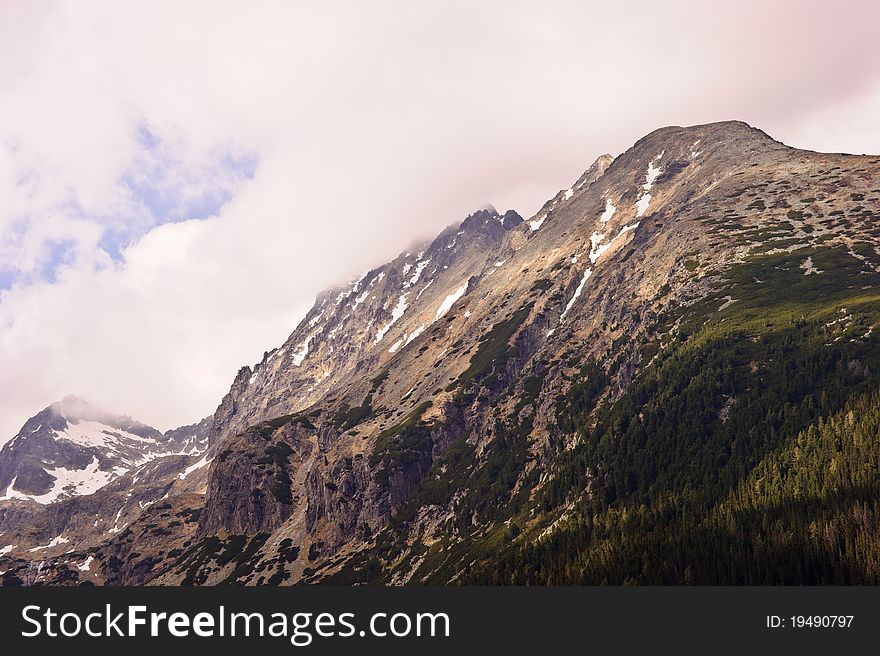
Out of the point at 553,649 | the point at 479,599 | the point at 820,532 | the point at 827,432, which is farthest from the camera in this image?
the point at 827,432

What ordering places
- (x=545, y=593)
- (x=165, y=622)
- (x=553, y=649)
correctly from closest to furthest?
(x=165, y=622) < (x=553, y=649) < (x=545, y=593)

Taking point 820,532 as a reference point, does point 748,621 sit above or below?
below

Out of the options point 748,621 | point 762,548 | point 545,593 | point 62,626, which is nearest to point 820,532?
point 762,548

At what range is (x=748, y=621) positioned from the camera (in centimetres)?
10144

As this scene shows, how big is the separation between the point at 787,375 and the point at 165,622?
171 m

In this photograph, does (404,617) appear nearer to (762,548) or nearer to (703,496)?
(762,548)

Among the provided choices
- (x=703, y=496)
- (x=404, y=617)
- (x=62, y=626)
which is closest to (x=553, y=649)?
(x=404, y=617)

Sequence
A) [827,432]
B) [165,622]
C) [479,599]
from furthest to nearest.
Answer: [827,432], [479,599], [165,622]

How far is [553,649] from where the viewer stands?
9562cm

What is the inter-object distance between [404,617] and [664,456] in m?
125

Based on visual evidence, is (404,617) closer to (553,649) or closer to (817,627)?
(553,649)

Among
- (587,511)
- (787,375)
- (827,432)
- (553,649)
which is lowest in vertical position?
(553,649)

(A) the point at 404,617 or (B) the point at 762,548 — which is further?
(B) the point at 762,548

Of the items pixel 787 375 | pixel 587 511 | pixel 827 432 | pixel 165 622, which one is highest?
pixel 787 375
